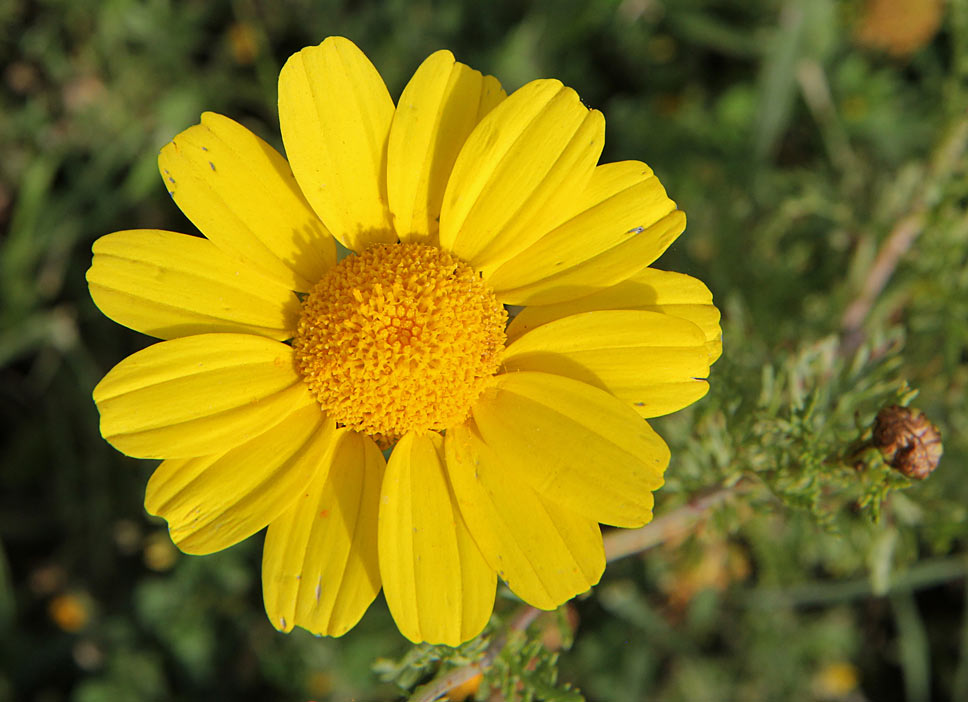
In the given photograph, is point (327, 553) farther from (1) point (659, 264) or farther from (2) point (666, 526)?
(1) point (659, 264)

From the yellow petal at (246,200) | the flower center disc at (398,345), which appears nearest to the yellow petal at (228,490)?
the flower center disc at (398,345)

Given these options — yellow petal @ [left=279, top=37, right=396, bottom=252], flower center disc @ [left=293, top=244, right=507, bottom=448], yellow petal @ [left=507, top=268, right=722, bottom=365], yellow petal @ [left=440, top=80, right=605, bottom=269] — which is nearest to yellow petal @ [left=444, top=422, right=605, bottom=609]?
flower center disc @ [left=293, top=244, right=507, bottom=448]

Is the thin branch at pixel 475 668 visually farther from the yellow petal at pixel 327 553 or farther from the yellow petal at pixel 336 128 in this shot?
the yellow petal at pixel 336 128

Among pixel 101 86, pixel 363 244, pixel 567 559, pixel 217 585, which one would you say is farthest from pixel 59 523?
pixel 567 559

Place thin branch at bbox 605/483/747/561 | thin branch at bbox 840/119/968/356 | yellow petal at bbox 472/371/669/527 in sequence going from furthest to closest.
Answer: thin branch at bbox 840/119/968/356 < thin branch at bbox 605/483/747/561 < yellow petal at bbox 472/371/669/527

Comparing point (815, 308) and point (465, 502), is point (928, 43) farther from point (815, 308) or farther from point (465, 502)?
point (465, 502)

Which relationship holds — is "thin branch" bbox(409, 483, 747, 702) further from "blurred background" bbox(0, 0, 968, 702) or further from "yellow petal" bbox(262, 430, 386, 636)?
"blurred background" bbox(0, 0, 968, 702)

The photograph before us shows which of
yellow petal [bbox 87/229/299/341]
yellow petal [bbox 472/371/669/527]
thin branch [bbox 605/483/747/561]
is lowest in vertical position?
thin branch [bbox 605/483/747/561]

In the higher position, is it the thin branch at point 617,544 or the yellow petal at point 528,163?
the yellow petal at point 528,163
